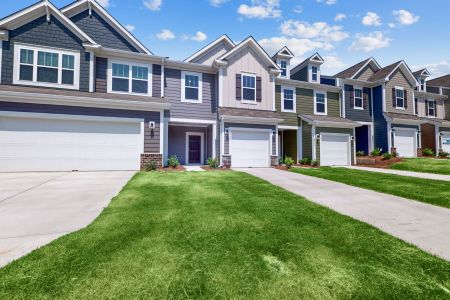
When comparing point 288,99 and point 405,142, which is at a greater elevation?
point 288,99

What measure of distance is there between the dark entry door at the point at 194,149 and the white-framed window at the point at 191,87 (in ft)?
11.3

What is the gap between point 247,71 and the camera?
14.8m

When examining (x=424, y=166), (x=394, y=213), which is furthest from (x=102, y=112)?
(x=424, y=166)

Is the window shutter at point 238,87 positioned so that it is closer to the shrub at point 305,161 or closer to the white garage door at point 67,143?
the shrub at point 305,161

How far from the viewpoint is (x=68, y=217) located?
4277 millimetres

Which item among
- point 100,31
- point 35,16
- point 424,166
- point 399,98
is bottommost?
point 424,166

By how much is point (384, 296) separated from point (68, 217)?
503 centimetres

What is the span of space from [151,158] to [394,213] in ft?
34.0

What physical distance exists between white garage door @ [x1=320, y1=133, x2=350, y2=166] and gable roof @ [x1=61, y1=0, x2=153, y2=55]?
13.2m

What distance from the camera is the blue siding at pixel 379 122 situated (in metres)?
18.5

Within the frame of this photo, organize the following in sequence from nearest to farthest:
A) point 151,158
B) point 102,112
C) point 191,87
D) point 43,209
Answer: point 43,209
point 102,112
point 151,158
point 191,87

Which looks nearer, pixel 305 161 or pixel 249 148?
pixel 249 148

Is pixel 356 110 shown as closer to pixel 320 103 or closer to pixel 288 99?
pixel 320 103

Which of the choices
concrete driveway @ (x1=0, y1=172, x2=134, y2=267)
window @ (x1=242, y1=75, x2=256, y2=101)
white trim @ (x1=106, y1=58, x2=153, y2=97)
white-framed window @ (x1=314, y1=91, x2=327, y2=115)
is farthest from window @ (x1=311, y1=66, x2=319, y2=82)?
concrete driveway @ (x1=0, y1=172, x2=134, y2=267)
